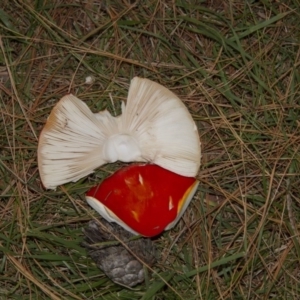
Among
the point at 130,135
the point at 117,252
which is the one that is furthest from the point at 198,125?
the point at 117,252

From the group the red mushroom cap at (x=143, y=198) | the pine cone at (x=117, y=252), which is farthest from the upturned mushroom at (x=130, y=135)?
the pine cone at (x=117, y=252)

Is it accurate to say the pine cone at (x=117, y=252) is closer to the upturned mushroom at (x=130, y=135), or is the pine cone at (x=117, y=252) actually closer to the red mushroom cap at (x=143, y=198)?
the red mushroom cap at (x=143, y=198)

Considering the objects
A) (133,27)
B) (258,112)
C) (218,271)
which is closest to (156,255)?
(218,271)

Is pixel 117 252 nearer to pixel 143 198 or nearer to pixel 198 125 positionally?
pixel 143 198

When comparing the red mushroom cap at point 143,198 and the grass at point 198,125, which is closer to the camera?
the red mushroom cap at point 143,198

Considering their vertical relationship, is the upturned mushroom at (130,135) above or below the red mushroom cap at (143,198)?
above

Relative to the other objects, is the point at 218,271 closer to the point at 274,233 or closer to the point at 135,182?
the point at 274,233

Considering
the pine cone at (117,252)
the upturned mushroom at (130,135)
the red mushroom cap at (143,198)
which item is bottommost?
the pine cone at (117,252)
